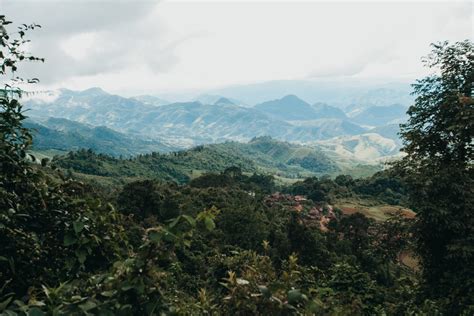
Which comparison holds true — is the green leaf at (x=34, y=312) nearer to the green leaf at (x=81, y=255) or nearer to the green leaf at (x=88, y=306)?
the green leaf at (x=88, y=306)

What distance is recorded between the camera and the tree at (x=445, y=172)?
13.9 meters

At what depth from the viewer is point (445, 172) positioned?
14.5m

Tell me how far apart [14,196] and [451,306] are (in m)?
14.5

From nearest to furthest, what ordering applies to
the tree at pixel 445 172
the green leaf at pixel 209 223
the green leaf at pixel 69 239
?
the green leaf at pixel 209 223 < the green leaf at pixel 69 239 < the tree at pixel 445 172

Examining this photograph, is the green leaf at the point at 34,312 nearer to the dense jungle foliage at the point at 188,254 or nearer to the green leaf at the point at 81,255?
the dense jungle foliage at the point at 188,254

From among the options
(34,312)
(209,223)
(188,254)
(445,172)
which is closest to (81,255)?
(34,312)

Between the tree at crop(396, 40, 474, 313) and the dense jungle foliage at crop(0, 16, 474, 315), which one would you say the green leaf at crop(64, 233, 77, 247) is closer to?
the dense jungle foliage at crop(0, 16, 474, 315)

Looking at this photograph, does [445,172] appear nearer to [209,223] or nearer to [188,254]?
[209,223]

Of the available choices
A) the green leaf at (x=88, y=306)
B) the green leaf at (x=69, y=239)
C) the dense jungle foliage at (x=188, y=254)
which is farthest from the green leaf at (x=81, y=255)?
the green leaf at (x=88, y=306)

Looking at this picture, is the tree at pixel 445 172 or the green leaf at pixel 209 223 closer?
the green leaf at pixel 209 223

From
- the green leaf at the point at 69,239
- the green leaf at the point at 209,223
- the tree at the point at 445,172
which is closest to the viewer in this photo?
the green leaf at the point at 209,223

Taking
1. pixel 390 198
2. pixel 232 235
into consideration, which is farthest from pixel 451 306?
pixel 390 198

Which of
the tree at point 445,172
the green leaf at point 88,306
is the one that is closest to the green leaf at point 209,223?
the green leaf at point 88,306

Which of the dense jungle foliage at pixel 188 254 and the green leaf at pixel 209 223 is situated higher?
the green leaf at pixel 209 223
